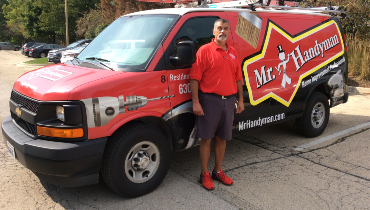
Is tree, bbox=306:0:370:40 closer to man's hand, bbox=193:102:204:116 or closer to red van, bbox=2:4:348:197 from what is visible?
red van, bbox=2:4:348:197

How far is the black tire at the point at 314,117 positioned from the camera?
5452 mm

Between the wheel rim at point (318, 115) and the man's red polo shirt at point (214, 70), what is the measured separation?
2733mm

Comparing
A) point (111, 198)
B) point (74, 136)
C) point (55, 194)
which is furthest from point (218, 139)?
point (55, 194)

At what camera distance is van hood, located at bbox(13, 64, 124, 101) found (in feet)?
9.98

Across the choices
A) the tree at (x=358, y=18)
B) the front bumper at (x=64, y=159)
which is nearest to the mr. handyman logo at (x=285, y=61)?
the front bumper at (x=64, y=159)

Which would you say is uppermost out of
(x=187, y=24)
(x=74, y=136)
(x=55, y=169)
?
(x=187, y=24)

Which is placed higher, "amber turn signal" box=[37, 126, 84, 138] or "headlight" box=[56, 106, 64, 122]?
"headlight" box=[56, 106, 64, 122]

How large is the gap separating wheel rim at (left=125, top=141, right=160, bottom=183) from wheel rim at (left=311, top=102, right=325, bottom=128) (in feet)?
10.9

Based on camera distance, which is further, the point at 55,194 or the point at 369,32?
the point at 369,32

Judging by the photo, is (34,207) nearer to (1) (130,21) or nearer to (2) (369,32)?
(1) (130,21)

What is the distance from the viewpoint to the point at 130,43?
12.5ft

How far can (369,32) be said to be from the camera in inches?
459

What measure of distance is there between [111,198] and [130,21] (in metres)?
2.26

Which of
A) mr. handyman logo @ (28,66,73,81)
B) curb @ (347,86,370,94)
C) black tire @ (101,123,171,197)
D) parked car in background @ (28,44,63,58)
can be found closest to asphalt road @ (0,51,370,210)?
black tire @ (101,123,171,197)
